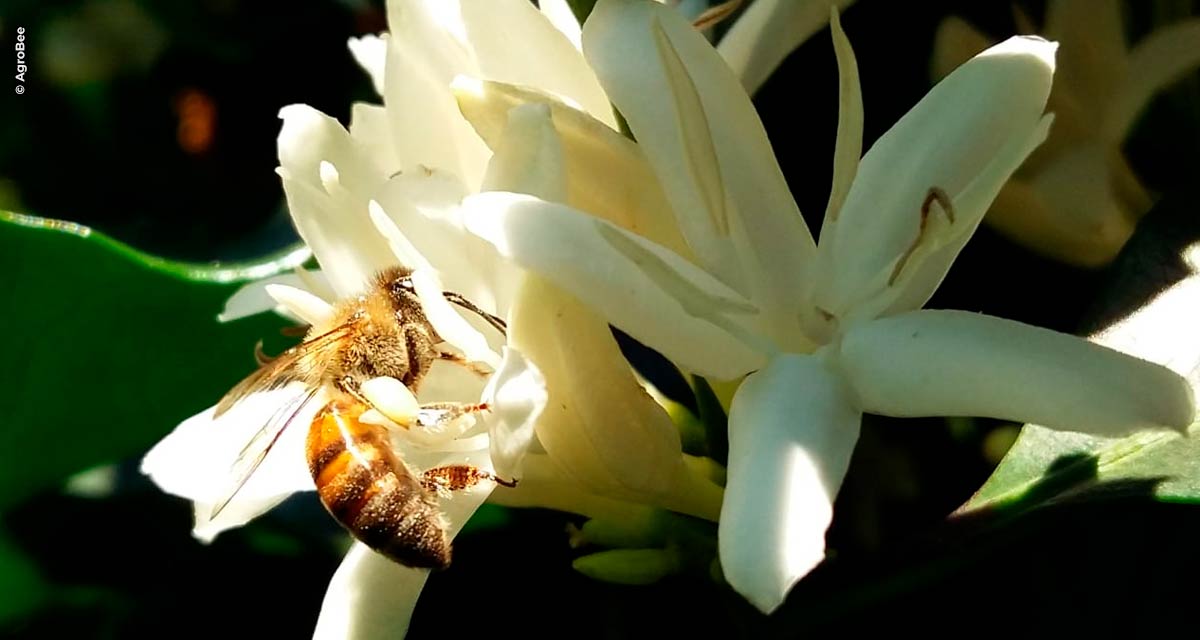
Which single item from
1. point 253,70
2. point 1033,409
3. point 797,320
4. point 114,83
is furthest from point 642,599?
point 114,83

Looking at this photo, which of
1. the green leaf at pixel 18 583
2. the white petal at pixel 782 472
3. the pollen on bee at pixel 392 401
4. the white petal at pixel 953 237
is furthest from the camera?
the green leaf at pixel 18 583

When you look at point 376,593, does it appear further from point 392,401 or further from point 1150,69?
point 1150,69

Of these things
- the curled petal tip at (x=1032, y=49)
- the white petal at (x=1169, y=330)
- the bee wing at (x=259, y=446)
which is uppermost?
the curled petal tip at (x=1032, y=49)

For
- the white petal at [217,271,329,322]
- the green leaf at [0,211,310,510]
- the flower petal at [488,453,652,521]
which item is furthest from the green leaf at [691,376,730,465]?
the green leaf at [0,211,310,510]

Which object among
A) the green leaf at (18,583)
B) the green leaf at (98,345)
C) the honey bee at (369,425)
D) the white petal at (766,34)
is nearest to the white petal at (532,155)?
the honey bee at (369,425)

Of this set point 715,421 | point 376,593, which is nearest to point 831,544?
point 715,421

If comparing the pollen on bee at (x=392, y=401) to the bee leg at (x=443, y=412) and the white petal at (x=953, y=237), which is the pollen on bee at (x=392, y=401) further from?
the white petal at (x=953, y=237)

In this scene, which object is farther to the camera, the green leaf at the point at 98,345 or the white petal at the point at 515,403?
the green leaf at the point at 98,345

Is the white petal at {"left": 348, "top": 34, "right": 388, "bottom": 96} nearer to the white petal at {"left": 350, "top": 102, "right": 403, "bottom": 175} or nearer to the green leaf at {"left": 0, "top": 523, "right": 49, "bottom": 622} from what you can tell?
the white petal at {"left": 350, "top": 102, "right": 403, "bottom": 175}
